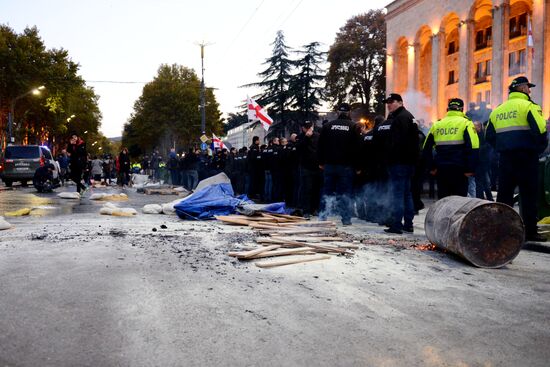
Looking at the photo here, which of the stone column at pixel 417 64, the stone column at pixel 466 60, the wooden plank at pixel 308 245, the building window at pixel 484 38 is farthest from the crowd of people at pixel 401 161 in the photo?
the stone column at pixel 417 64

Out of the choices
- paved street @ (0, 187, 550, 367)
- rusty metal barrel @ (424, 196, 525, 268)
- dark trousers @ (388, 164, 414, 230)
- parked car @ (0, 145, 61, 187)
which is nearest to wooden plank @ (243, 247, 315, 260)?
paved street @ (0, 187, 550, 367)

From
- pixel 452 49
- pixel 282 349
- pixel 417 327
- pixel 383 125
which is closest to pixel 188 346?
pixel 282 349

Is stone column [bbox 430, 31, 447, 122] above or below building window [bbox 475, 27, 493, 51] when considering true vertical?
below

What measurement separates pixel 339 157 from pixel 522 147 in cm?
334

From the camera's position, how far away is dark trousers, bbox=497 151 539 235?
23.4 ft

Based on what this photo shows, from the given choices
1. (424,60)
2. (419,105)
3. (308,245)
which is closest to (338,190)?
(308,245)

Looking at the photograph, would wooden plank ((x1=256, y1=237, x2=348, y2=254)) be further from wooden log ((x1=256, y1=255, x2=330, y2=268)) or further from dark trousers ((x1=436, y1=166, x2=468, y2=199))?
dark trousers ((x1=436, y1=166, x2=468, y2=199))

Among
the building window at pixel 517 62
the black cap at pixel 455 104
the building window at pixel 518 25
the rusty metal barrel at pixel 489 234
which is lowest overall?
the rusty metal barrel at pixel 489 234

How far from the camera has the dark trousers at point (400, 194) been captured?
825 cm

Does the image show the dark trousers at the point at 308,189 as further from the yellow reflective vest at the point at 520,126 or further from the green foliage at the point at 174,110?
the green foliage at the point at 174,110

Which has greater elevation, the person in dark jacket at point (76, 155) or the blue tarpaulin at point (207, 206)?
the person in dark jacket at point (76, 155)

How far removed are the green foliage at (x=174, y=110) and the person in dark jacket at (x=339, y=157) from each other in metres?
64.5

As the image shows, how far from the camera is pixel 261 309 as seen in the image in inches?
149

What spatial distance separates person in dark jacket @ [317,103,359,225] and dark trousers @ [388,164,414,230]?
1.21m
